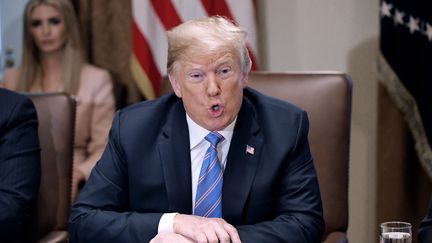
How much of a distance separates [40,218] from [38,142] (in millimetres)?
278

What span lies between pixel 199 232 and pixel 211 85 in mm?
429

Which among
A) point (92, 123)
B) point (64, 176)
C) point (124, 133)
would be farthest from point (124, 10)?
point (124, 133)

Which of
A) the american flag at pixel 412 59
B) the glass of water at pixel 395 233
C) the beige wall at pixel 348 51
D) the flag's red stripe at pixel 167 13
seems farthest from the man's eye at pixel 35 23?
the glass of water at pixel 395 233

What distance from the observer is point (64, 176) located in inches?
117

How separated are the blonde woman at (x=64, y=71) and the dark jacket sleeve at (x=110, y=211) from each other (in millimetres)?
1826

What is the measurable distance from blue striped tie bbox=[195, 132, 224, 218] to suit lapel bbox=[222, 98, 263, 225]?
0.02 metres

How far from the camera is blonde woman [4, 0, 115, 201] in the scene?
4410 millimetres

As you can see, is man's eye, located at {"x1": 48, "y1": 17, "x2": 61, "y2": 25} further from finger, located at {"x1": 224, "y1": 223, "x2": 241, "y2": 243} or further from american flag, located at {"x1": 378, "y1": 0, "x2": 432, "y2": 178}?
finger, located at {"x1": 224, "y1": 223, "x2": 241, "y2": 243}

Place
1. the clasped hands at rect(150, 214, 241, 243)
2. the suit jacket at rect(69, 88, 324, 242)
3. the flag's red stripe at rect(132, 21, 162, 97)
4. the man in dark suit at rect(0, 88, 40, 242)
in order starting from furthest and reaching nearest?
the flag's red stripe at rect(132, 21, 162, 97), the man in dark suit at rect(0, 88, 40, 242), the suit jacket at rect(69, 88, 324, 242), the clasped hands at rect(150, 214, 241, 243)

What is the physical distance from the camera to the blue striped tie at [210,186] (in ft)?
8.13

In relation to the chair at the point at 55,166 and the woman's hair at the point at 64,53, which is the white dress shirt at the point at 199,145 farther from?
the woman's hair at the point at 64,53

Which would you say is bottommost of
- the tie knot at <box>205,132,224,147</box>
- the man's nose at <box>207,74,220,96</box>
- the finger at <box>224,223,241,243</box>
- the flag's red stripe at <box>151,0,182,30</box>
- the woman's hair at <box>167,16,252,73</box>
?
the finger at <box>224,223,241,243</box>

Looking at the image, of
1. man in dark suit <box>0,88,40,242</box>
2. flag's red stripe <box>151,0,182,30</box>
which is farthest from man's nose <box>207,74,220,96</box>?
flag's red stripe <box>151,0,182,30</box>

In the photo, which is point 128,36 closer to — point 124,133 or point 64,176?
point 64,176
